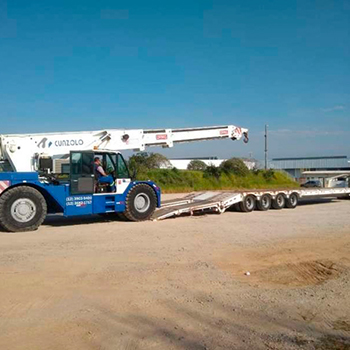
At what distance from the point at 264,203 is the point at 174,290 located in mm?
13037

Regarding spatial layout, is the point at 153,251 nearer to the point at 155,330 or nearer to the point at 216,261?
the point at 216,261

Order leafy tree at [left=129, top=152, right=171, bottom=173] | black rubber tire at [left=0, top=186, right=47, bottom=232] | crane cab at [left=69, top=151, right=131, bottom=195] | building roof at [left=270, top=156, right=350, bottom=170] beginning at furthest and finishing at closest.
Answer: building roof at [left=270, top=156, right=350, bottom=170] < leafy tree at [left=129, top=152, right=171, bottom=173] < crane cab at [left=69, top=151, right=131, bottom=195] < black rubber tire at [left=0, top=186, right=47, bottom=232]

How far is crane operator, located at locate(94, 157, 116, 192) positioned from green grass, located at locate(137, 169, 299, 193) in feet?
56.7

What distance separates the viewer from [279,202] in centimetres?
1966

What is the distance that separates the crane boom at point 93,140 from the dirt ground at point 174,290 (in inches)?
114

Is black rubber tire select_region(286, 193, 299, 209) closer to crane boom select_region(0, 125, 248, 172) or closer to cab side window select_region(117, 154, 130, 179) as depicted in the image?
crane boom select_region(0, 125, 248, 172)

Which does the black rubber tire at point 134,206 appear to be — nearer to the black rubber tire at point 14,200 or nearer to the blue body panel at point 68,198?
the blue body panel at point 68,198

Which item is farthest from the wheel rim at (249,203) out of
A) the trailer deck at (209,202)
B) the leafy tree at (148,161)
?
the leafy tree at (148,161)

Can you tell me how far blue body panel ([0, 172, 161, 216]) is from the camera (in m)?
12.5

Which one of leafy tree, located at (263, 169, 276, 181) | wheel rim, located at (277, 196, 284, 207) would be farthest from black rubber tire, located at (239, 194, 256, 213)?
leafy tree, located at (263, 169, 276, 181)

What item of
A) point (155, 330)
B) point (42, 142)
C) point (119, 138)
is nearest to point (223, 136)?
point (119, 138)

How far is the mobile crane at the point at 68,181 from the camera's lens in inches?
485

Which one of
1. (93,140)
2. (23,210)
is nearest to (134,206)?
(93,140)

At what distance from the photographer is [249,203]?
1831cm
